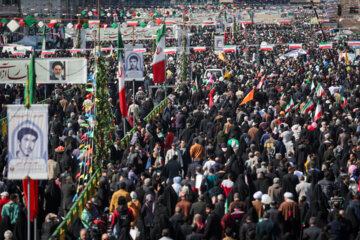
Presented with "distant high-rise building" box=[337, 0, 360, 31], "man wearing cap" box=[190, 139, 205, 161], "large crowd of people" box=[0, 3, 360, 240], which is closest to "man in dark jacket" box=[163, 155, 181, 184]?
"large crowd of people" box=[0, 3, 360, 240]

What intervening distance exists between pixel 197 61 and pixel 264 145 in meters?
34.2

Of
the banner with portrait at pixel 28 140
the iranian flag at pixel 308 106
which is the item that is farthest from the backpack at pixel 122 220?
the iranian flag at pixel 308 106

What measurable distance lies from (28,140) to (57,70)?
13.3 meters

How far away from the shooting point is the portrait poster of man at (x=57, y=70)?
967 inches

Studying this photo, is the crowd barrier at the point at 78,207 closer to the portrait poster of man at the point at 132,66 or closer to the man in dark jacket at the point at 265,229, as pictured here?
the man in dark jacket at the point at 265,229

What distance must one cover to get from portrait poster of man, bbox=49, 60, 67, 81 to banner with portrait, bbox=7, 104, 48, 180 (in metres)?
13.1

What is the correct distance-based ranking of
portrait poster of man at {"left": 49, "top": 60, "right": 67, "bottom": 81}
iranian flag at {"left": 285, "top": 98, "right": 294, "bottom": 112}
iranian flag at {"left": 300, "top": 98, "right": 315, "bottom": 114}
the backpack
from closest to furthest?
the backpack → iranian flag at {"left": 300, "top": 98, "right": 315, "bottom": 114} → iranian flag at {"left": 285, "top": 98, "right": 294, "bottom": 112} → portrait poster of man at {"left": 49, "top": 60, "right": 67, "bottom": 81}

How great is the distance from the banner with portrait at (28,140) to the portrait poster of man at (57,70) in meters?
13.1

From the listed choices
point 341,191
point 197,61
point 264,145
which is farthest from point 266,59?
point 341,191

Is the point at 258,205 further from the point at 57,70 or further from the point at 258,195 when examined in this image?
the point at 57,70

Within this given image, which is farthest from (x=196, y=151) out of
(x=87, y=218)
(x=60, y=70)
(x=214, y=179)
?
(x=60, y=70)

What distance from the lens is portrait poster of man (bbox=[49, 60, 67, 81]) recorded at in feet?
80.6

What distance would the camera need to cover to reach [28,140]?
37.8 feet

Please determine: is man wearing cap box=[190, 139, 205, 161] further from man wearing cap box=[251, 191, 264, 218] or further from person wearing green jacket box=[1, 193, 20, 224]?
person wearing green jacket box=[1, 193, 20, 224]
